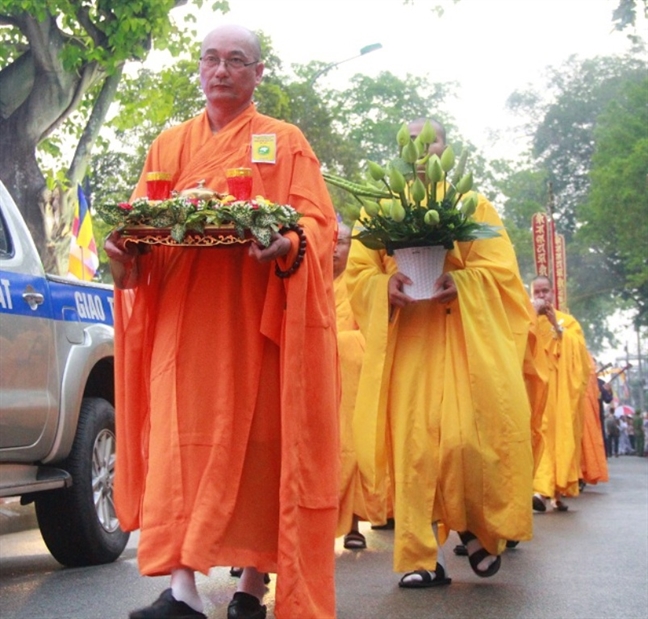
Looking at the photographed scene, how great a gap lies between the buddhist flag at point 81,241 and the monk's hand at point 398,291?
11233 millimetres

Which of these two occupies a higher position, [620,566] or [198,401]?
[198,401]

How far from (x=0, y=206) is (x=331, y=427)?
3216 mm

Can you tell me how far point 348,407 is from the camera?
8719mm

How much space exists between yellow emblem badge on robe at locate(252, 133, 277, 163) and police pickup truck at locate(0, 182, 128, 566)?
231cm

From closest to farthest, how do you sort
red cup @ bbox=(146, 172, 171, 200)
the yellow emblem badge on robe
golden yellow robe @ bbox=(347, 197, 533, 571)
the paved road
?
red cup @ bbox=(146, 172, 171, 200) → the yellow emblem badge on robe → the paved road → golden yellow robe @ bbox=(347, 197, 533, 571)

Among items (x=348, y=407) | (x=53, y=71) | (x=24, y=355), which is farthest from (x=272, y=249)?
(x=53, y=71)

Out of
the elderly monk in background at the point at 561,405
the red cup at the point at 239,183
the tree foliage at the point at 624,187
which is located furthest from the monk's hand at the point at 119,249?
the tree foliage at the point at 624,187

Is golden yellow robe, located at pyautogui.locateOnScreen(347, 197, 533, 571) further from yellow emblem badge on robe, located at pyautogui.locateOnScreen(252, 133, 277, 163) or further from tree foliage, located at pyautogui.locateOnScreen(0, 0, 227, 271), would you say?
tree foliage, located at pyautogui.locateOnScreen(0, 0, 227, 271)

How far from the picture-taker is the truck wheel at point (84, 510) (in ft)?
24.7

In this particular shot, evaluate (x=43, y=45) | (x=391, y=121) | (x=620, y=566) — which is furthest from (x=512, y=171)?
(x=620, y=566)

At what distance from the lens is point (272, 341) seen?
189 inches

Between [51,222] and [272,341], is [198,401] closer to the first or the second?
[272,341]

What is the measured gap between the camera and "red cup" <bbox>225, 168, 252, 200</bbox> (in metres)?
4.60

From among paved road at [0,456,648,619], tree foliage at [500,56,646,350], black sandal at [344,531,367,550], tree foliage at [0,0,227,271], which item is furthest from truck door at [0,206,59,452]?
tree foliage at [500,56,646,350]
